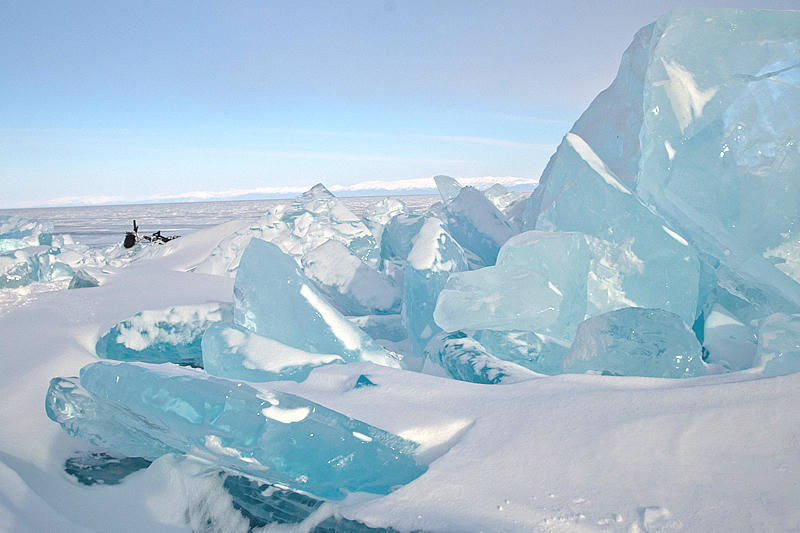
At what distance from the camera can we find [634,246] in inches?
67.7

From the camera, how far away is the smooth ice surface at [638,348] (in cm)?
119

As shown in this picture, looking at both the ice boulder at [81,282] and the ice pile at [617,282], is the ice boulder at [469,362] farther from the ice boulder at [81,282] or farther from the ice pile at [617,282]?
the ice boulder at [81,282]

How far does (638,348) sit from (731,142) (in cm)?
84

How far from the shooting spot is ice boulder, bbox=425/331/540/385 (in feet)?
4.04

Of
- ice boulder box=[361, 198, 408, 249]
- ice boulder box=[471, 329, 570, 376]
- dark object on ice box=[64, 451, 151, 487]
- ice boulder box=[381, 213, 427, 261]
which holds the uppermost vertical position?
ice boulder box=[361, 198, 408, 249]

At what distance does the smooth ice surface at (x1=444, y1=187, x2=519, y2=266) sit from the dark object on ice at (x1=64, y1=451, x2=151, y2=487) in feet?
6.30

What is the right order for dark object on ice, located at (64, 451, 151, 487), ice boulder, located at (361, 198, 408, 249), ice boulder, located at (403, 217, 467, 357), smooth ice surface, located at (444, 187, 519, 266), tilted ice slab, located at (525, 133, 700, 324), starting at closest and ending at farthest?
1. dark object on ice, located at (64, 451, 151, 487)
2. tilted ice slab, located at (525, 133, 700, 324)
3. ice boulder, located at (403, 217, 467, 357)
4. smooth ice surface, located at (444, 187, 519, 266)
5. ice boulder, located at (361, 198, 408, 249)

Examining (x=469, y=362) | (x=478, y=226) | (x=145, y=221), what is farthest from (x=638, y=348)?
(x=145, y=221)

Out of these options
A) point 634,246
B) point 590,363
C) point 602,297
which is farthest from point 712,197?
point 590,363

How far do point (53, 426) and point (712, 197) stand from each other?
2045mm

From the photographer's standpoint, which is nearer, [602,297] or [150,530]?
[150,530]

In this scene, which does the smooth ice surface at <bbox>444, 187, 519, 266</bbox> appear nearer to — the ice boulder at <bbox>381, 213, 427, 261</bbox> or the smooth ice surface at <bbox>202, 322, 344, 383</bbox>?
the ice boulder at <bbox>381, 213, 427, 261</bbox>

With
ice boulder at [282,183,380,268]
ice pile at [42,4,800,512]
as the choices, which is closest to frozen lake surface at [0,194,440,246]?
ice boulder at [282,183,380,268]

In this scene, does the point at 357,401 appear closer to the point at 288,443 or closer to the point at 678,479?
the point at 288,443
